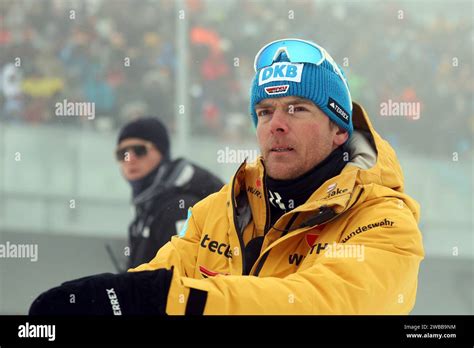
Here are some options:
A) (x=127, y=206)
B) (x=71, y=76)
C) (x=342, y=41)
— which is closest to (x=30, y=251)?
(x=127, y=206)

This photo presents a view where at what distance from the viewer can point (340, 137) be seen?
7.95ft

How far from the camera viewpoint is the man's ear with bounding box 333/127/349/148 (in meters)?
2.41

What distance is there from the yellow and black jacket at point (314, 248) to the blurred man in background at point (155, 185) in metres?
1.85

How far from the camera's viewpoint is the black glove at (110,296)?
1.57 meters

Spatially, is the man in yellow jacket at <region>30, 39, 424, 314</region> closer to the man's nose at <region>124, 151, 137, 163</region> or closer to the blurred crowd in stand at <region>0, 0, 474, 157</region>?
the man's nose at <region>124, 151, 137, 163</region>

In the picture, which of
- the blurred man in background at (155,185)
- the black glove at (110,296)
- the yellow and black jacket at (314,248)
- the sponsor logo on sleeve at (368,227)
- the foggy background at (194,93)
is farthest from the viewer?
the foggy background at (194,93)

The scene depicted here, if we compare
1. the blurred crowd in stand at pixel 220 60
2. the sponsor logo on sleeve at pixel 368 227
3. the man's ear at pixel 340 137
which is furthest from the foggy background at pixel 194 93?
the sponsor logo on sleeve at pixel 368 227

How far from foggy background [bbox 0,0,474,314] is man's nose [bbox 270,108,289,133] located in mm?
5990

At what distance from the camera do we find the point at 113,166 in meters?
8.76

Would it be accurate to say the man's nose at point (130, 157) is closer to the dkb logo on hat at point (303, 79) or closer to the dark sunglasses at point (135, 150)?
the dark sunglasses at point (135, 150)

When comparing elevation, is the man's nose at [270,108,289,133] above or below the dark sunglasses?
below

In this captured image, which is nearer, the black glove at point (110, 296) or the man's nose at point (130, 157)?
the black glove at point (110, 296)

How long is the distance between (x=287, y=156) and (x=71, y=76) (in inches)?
274

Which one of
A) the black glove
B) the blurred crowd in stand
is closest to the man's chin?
the black glove
